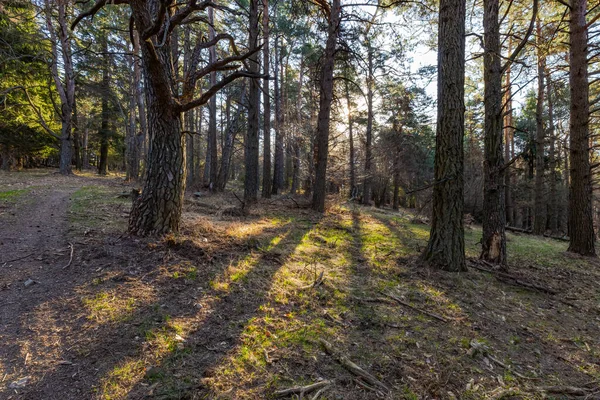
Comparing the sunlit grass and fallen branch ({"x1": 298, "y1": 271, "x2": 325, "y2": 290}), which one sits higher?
fallen branch ({"x1": 298, "y1": 271, "x2": 325, "y2": 290})

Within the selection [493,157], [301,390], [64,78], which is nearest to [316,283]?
[301,390]

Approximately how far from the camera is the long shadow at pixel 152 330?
1712mm

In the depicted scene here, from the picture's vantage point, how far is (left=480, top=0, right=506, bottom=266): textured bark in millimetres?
4848

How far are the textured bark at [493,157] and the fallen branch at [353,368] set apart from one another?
4078mm

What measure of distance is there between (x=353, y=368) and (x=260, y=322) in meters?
0.93

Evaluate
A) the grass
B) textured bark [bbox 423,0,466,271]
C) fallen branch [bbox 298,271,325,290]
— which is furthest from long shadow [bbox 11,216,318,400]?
textured bark [bbox 423,0,466,271]

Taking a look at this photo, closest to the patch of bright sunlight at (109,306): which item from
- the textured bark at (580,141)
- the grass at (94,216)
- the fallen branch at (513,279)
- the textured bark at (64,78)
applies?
the grass at (94,216)

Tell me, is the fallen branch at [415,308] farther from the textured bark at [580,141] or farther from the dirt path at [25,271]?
the textured bark at [580,141]

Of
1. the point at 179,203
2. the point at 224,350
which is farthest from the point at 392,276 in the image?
the point at 179,203

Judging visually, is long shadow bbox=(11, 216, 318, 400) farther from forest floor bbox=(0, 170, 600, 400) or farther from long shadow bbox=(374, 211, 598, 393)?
long shadow bbox=(374, 211, 598, 393)

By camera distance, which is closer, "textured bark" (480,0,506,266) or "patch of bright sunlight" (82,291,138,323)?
"patch of bright sunlight" (82,291,138,323)

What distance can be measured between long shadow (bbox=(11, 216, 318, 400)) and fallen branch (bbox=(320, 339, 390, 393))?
0.76 metres

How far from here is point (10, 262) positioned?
3170 millimetres

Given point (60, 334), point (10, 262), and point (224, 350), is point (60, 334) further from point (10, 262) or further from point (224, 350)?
point (10, 262)
